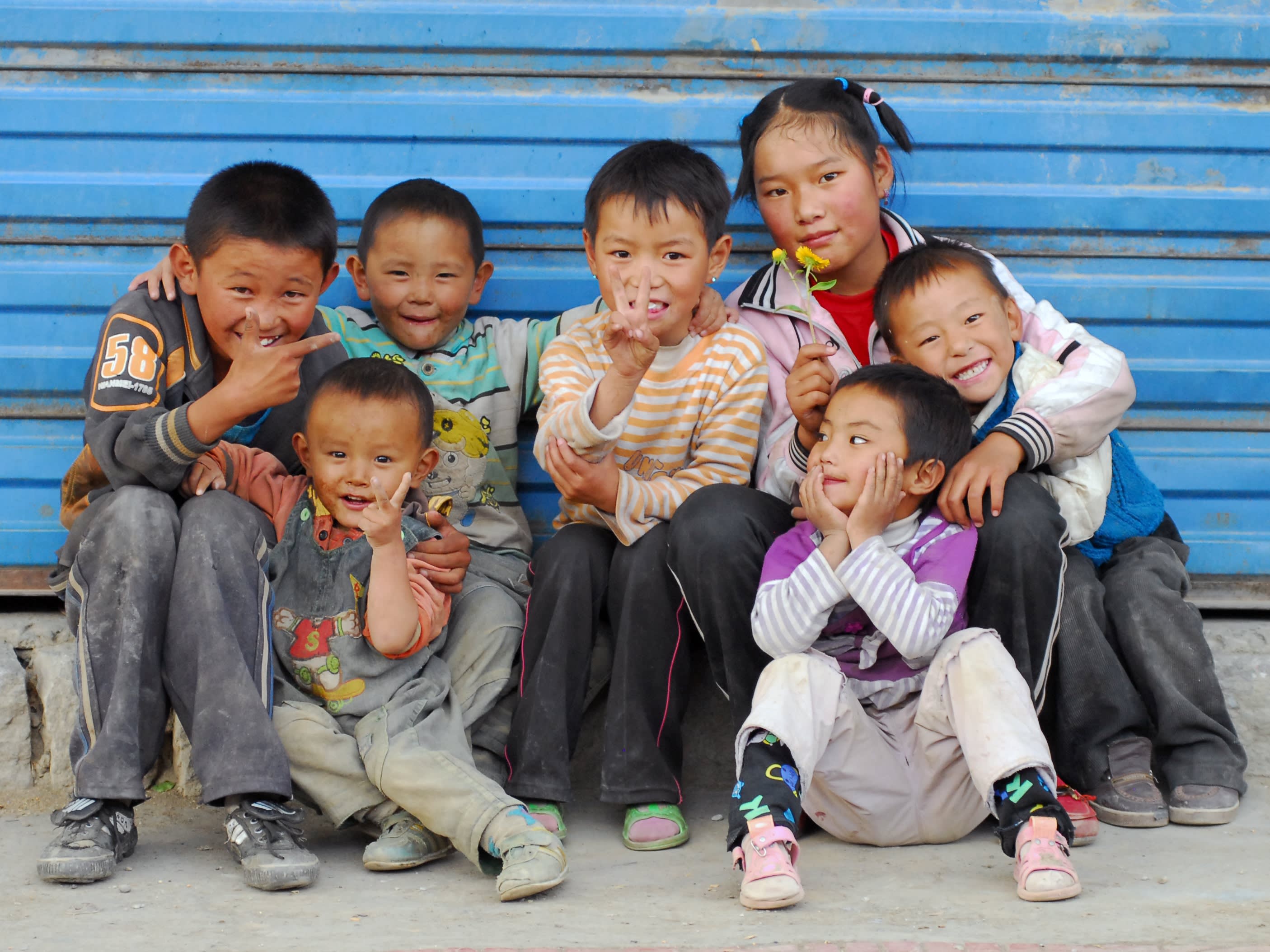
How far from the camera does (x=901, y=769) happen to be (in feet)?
7.95

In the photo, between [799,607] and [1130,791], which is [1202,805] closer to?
[1130,791]

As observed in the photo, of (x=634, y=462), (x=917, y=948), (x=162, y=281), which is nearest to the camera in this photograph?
(x=917, y=948)

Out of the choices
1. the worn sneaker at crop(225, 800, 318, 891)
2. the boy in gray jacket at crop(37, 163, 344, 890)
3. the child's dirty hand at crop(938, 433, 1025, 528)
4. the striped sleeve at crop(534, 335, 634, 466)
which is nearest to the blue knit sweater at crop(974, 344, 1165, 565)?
the child's dirty hand at crop(938, 433, 1025, 528)

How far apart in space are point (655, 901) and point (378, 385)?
1.17m

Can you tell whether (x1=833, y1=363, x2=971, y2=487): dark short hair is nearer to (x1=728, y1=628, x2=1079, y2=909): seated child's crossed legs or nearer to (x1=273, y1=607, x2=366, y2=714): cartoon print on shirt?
(x1=728, y1=628, x2=1079, y2=909): seated child's crossed legs

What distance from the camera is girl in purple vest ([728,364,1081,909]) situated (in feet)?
7.13

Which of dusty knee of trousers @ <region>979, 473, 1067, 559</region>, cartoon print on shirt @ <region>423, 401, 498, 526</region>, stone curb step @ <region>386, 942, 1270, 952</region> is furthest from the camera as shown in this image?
cartoon print on shirt @ <region>423, 401, 498, 526</region>

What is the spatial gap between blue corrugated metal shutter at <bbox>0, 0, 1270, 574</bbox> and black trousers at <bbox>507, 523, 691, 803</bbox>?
678mm

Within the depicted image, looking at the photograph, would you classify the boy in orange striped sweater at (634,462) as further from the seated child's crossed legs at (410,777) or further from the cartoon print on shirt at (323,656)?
the cartoon print on shirt at (323,656)

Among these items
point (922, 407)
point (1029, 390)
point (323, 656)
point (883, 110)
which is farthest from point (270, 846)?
point (883, 110)

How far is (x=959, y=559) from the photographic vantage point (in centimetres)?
246

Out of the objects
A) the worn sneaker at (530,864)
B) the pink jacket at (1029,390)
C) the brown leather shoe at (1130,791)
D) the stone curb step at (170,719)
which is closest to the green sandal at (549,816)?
the worn sneaker at (530,864)

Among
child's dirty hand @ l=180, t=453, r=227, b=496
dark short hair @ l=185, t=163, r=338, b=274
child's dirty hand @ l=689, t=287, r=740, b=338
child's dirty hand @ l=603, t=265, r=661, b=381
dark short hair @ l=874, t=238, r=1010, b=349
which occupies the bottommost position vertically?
child's dirty hand @ l=180, t=453, r=227, b=496

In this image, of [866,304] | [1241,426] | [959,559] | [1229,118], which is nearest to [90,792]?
[959,559]
